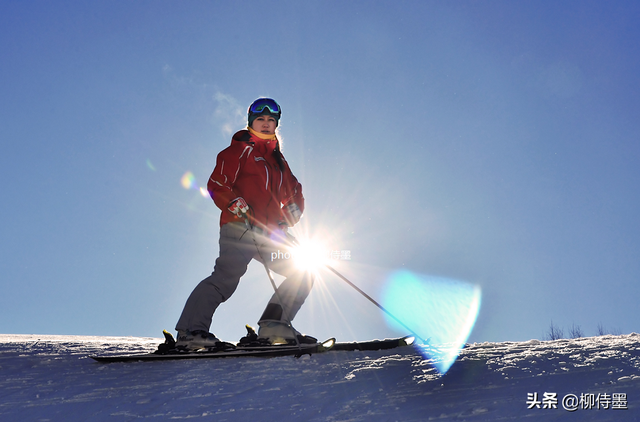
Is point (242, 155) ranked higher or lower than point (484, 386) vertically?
higher

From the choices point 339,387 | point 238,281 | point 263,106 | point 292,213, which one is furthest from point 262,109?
point 339,387

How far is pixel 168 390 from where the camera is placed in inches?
107

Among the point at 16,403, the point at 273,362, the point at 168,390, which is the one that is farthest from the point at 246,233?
the point at 16,403

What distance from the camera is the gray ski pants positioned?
4.26 m

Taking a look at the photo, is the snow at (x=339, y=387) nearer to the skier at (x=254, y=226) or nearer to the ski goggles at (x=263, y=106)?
the skier at (x=254, y=226)

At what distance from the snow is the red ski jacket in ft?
5.26

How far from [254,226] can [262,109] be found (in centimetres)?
128

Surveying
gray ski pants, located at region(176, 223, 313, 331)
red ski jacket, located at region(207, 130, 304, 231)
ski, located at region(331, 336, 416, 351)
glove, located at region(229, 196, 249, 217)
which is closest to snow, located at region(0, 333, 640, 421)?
ski, located at region(331, 336, 416, 351)

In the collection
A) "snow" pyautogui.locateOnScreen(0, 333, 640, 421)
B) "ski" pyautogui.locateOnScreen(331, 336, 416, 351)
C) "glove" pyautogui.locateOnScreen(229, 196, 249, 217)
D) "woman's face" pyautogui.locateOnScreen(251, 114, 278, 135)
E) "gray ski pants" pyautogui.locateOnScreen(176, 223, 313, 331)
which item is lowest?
"snow" pyautogui.locateOnScreen(0, 333, 640, 421)

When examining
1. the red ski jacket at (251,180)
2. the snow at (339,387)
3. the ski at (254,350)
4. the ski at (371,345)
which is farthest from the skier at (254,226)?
the snow at (339,387)

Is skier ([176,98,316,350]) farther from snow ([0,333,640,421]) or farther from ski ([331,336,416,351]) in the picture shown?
snow ([0,333,640,421])

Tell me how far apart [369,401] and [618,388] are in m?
1.11

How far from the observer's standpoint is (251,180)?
16.0 feet

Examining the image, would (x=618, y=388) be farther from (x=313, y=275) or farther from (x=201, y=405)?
(x=313, y=275)
